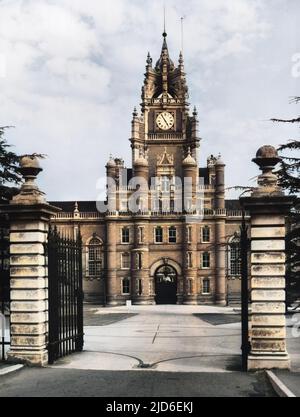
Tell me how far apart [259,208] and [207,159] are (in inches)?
1946

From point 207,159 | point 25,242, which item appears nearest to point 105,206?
A: point 207,159

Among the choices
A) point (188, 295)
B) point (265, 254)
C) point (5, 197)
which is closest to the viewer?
point (265, 254)

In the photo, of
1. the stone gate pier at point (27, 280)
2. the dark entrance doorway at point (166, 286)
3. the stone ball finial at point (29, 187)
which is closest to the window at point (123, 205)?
the dark entrance doorway at point (166, 286)

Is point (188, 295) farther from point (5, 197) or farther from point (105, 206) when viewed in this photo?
point (5, 197)

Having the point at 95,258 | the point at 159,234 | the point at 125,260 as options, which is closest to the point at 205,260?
the point at 159,234

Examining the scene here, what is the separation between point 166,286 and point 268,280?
4504 cm

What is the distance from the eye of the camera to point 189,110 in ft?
200

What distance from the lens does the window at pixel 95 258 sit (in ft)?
192

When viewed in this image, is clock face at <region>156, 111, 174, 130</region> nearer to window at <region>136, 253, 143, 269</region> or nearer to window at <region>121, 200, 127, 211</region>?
window at <region>121, 200, 127, 211</region>

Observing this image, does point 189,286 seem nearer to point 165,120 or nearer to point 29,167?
point 165,120

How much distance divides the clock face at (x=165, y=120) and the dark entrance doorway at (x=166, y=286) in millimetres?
14137

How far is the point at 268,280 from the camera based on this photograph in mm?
11984

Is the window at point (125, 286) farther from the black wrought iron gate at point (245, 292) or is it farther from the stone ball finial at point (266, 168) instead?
the stone ball finial at point (266, 168)

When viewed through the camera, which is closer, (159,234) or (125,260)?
(159,234)
